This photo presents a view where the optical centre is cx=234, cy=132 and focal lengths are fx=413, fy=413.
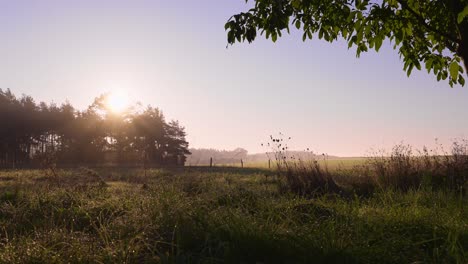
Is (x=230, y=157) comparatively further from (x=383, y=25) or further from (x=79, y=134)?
(x=383, y=25)

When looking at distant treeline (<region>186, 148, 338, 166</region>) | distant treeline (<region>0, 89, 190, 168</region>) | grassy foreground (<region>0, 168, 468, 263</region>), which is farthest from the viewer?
distant treeline (<region>0, 89, 190, 168</region>)

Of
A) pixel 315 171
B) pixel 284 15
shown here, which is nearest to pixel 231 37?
pixel 284 15

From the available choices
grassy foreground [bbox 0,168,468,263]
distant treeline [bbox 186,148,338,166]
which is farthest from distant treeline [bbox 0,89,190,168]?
grassy foreground [bbox 0,168,468,263]

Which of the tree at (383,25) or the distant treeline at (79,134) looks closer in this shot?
the tree at (383,25)

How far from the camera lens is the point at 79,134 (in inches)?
1861

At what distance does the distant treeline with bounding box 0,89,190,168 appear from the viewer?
43.4 metres

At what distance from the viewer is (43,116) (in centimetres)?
4522

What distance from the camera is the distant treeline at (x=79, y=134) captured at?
43.4 m

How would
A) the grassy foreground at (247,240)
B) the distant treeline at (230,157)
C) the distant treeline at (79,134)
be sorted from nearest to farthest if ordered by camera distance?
the grassy foreground at (247,240), the distant treeline at (230,157), the distant treeline at (79,134)

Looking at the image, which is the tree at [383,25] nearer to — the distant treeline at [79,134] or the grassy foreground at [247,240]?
the grassy foreground at [247,240]

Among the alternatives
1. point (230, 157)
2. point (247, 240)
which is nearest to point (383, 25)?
point (247, 240)

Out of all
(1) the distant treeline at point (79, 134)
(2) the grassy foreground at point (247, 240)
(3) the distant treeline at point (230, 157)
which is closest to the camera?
(2) the grassy foreground at point (247, 240)

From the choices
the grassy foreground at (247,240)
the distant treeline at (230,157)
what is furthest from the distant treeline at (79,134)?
the grassy foreground at (247,240)

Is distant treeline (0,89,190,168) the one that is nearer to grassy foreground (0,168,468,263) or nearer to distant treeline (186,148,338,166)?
distant treeline (186,148,338,166)
